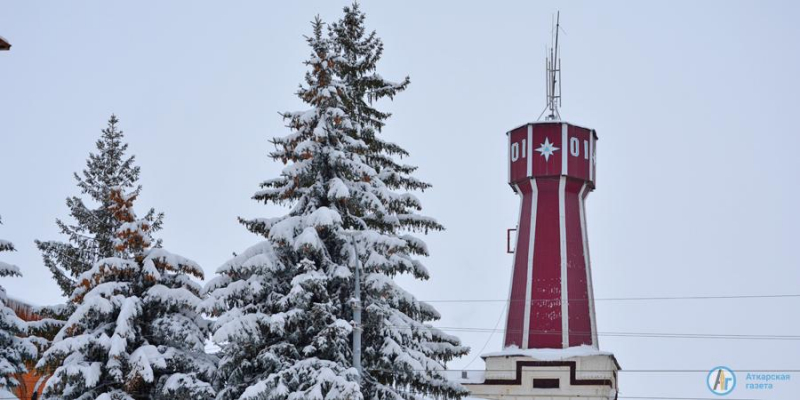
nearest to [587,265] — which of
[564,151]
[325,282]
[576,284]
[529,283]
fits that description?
[576,284]

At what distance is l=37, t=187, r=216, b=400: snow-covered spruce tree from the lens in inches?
1388

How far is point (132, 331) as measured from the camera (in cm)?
3600

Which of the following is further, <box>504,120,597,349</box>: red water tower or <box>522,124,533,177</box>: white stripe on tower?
<box>522,124,533,177</box>: white stripe on tower

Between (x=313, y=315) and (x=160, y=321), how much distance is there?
19.2ft

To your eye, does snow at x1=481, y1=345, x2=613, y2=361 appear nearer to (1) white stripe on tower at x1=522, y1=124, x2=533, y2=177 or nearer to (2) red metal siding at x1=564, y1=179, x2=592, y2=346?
(2) red metal siding at x1=564, y1=179, x2=592, y2=346

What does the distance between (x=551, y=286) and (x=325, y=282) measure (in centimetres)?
2307

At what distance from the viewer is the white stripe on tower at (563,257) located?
54.5 meters

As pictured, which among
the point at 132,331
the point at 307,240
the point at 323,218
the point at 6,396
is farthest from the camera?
the point at 6,396

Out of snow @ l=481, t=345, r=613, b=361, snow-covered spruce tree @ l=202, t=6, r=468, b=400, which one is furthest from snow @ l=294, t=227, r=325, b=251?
snow @ l=481, t=345, r=613, b=361

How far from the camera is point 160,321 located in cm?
3672

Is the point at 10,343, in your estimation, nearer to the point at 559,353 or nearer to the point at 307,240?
the point at 307,240

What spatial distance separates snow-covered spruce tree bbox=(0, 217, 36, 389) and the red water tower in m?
23.9

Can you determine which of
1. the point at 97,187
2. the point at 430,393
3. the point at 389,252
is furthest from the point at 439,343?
the point at 97,187

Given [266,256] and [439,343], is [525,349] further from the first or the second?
[266,256]
